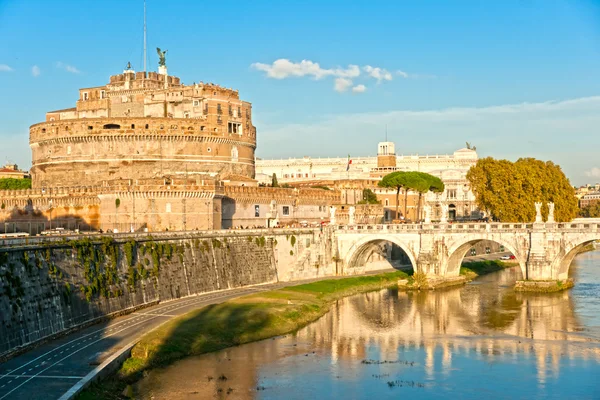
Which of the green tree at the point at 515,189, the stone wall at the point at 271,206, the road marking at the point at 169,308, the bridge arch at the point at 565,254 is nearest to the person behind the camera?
the road marking at the point at 169,308

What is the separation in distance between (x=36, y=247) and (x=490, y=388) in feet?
73.1

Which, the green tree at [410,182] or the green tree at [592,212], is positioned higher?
the green tree at [410,182]

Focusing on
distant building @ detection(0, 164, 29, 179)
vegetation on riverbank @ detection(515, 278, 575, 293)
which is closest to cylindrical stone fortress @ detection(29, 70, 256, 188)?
vegetation on riverbank @ detection(515, 278, 575, 293)

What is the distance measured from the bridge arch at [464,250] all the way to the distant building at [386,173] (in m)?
30.2

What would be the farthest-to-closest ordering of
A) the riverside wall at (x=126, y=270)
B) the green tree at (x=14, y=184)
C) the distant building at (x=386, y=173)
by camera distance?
the distant building at (x=386, y=173) → the green tree at (x=14, y=184) → the riverside wall at (x=126, y=270)

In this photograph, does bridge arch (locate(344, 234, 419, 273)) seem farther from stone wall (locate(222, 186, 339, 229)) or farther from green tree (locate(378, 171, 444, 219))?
green tree (locate(378, 171, 444, 219))

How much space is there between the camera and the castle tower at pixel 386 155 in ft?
468

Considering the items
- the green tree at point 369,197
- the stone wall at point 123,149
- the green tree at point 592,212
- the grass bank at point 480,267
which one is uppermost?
the stone wall at point 123,149

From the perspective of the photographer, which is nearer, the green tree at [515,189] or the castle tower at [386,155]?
the green tree at [515,189]

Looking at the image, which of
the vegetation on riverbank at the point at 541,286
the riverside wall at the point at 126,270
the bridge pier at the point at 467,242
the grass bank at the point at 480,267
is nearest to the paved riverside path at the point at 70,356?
the riverside wall at the point at 126,270

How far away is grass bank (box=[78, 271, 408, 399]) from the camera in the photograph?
36.4 metres

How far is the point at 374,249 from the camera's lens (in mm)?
78250

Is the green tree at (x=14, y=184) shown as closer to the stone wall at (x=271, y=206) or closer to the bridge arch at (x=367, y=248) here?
the stone wall at (x=271, y=206)

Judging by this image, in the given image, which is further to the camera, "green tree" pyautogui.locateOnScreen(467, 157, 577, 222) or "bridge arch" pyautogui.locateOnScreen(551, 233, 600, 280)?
"green tree" pyautogui.locateOnScreen(467, 157, 577, 222)
